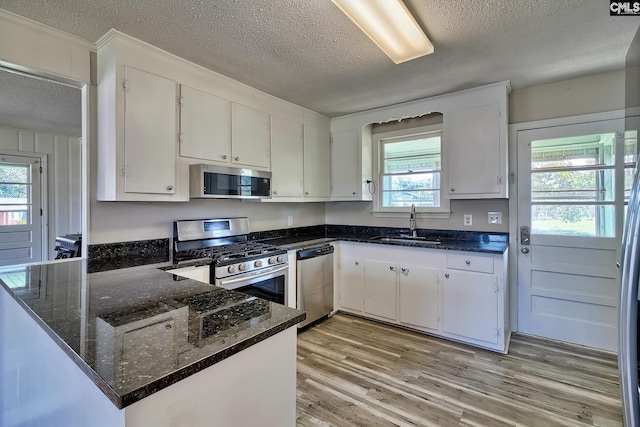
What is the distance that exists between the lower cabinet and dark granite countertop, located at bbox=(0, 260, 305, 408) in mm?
2108

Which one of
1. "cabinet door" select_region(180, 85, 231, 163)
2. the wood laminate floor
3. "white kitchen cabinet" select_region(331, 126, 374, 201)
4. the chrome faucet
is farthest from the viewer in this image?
"white kitchen cabinet" select_region(331, 126, 374, 201)

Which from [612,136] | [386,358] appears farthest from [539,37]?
[386,358]

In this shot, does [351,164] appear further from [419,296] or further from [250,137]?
[419,296]

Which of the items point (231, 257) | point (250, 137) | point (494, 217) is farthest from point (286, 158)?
point (494, 217)

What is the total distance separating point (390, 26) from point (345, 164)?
2.07 metres

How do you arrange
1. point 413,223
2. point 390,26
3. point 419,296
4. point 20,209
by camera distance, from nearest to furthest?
point 390,26 → point 419,296 → point 413,223 → point 20,209

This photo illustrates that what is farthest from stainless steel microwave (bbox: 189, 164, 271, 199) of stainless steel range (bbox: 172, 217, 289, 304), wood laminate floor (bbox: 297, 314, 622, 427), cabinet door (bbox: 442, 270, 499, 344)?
cabinet door (bbox: 442, 270, 499, 344)

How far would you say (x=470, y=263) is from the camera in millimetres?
2754

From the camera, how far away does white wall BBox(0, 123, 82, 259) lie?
422 centimetres

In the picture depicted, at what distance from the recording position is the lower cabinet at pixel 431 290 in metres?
2.66

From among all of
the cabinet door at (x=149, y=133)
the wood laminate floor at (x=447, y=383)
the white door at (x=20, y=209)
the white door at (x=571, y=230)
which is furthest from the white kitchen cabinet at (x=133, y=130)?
the white door at (x=571, y=230)

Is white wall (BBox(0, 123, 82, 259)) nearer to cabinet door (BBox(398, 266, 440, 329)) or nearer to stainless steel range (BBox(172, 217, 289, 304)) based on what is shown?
stainless steel range (BBox(172, 217, 289, 304))

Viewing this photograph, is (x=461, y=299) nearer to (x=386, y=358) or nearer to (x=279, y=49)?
(x=386, y=358)

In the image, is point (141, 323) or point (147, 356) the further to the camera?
point (141, 323)
